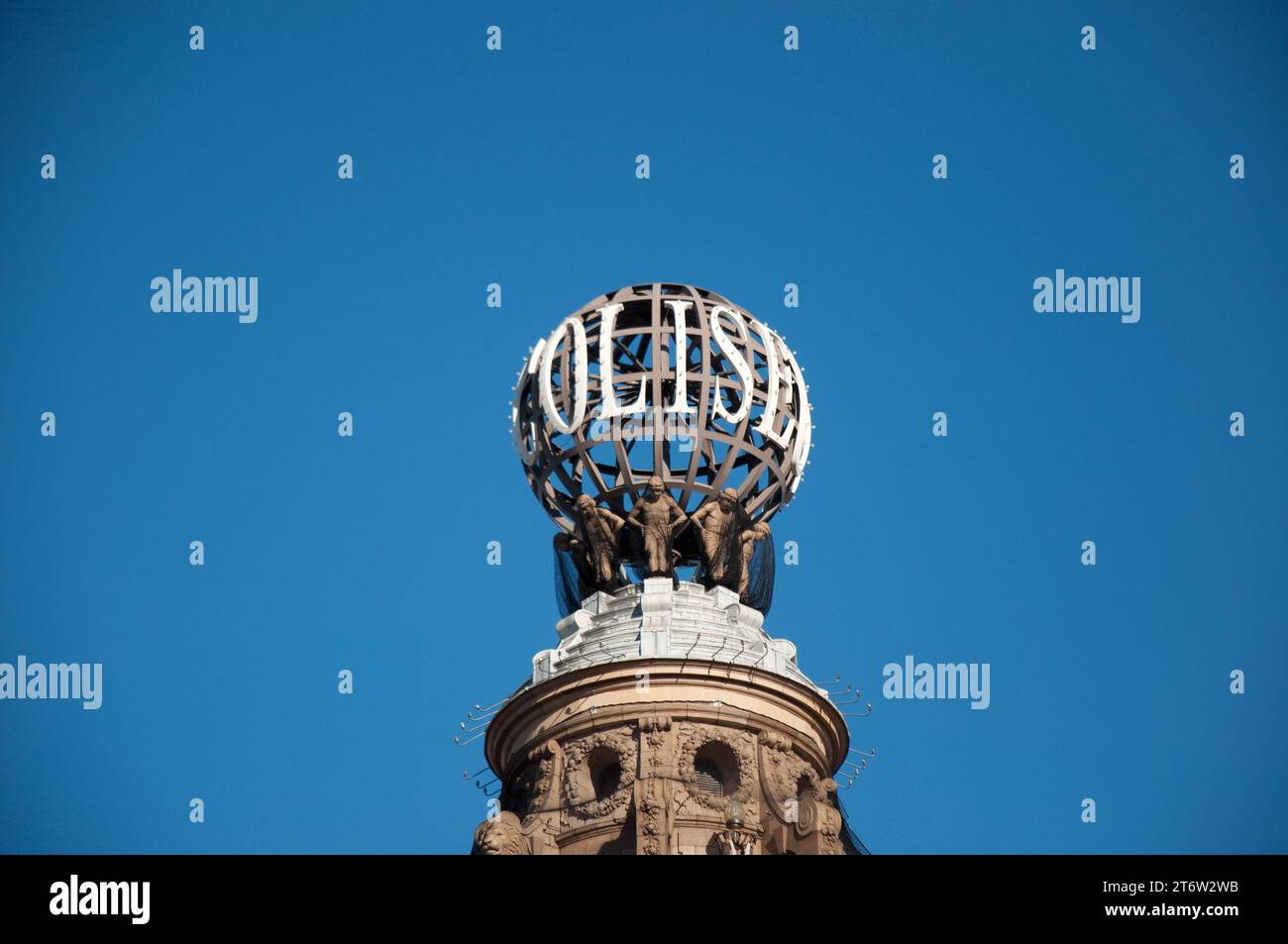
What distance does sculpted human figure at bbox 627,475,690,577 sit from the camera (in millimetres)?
72688

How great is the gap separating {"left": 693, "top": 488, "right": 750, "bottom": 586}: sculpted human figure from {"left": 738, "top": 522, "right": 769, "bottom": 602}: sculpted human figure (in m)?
0.15

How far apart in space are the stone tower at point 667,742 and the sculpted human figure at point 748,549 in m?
1.25

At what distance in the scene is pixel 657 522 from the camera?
72.7 meters

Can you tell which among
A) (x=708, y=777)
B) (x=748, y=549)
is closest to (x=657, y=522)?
(x=748, y=549)

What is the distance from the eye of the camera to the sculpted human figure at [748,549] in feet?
242

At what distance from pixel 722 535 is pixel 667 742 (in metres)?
7.28

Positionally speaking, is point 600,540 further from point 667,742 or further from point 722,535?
point 667,742

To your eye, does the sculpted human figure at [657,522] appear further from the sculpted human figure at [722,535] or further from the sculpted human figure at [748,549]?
the sculpted human figure at [748,549]

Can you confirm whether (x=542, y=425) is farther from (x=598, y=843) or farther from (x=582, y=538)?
(x=598, y=843)
